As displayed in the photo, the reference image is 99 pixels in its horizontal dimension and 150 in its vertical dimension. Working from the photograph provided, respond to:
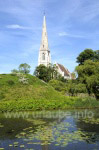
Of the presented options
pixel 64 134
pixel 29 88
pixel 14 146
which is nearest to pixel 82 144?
pixel 64 134

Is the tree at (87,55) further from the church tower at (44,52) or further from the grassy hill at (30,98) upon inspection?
the church tower at (44,52)

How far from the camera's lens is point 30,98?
1113 inches

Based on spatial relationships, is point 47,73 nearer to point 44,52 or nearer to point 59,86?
point 59,86

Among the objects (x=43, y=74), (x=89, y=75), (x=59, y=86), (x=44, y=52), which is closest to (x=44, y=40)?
(x=44, y=52)

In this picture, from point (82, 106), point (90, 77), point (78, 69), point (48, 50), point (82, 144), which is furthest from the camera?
point (48, 50)

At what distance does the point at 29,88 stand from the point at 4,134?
18849 mm

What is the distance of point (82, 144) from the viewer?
10.5 meters

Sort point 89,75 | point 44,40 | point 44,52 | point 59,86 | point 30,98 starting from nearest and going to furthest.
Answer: point 30,98, point 89,75, point 59,86, point 44,40, point 44,52

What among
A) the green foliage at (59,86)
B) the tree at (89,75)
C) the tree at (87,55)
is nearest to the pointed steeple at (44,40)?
the tree at (87,55)

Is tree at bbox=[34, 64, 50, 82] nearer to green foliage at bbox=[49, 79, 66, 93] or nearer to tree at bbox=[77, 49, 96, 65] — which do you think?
tree at bbox=[77, 49, 96, 65]

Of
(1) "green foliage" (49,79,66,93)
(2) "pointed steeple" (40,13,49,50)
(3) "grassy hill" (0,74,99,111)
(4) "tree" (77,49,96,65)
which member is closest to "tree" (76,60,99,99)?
(1) "green foliage" (49,79,66,93)

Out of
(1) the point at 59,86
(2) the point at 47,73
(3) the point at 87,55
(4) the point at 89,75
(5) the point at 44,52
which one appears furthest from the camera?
(5) the point at 44,52

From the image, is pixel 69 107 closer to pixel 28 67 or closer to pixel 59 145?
pixel 59 145

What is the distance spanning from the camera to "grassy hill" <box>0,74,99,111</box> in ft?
84.3
